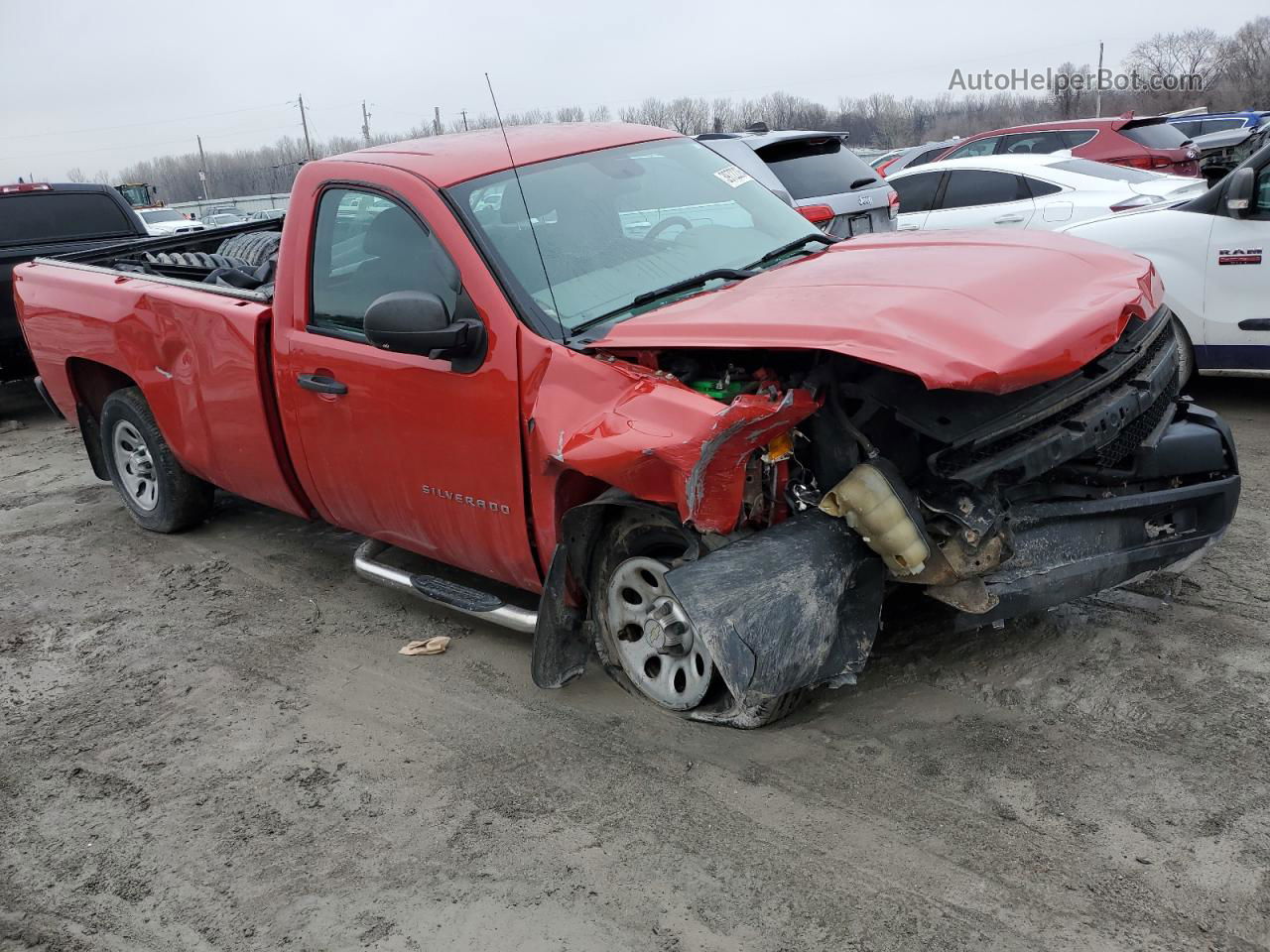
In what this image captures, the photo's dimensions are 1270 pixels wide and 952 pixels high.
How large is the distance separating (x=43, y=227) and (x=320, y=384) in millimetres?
6891

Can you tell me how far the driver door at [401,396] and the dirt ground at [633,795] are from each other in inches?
22.5

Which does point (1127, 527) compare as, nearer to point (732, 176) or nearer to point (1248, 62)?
point (732, 176)

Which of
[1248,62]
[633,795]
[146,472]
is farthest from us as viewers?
[1248,62]

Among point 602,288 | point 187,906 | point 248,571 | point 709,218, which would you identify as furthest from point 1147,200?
point 187,906

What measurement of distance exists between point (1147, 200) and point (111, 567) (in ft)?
26.4

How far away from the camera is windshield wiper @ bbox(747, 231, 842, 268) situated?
4237mm

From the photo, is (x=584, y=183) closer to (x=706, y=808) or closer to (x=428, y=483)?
(x=428, y=483)

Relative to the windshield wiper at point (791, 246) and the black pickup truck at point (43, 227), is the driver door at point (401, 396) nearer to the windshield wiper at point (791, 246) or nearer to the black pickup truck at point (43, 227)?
the windshield wiper at point (791, 246)

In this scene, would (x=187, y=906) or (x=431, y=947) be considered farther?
(x=187, y=906)

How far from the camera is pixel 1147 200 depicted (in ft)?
29.3

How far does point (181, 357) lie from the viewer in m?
5.12

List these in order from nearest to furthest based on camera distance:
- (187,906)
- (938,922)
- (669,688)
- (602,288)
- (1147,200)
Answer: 1. (938,922)
2. (187,906)
3. (669,688)
4. (602,288)
5. (1147,200)

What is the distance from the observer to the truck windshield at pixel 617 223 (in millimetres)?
3852

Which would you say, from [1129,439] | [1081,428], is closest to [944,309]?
[1081,428]
